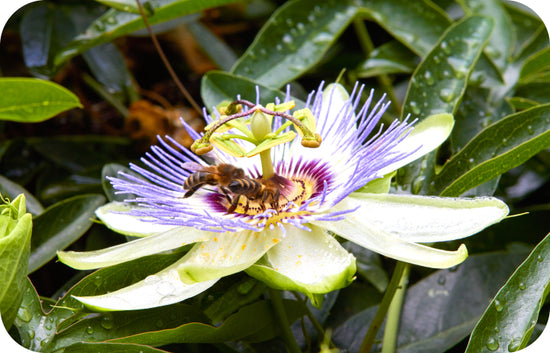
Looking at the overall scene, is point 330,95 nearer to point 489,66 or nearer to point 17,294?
point 489,66

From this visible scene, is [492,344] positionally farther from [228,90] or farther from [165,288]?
[228,90]

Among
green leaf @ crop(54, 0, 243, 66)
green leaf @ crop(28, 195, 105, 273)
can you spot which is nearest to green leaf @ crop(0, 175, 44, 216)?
green leaf @ crop(28, 195, 105, 273)

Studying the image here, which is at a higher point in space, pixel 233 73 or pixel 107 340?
pixel 233 73

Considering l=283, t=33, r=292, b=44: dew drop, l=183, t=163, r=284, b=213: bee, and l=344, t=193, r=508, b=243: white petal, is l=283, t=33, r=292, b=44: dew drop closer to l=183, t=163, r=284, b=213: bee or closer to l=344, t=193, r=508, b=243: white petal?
l=183, t=163, r=284, b=213: bee

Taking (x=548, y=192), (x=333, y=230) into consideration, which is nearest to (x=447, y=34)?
(x=548, y=192)

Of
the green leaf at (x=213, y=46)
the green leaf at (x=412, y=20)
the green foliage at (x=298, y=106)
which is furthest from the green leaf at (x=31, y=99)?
the green leaf at (x=412, y=20)
